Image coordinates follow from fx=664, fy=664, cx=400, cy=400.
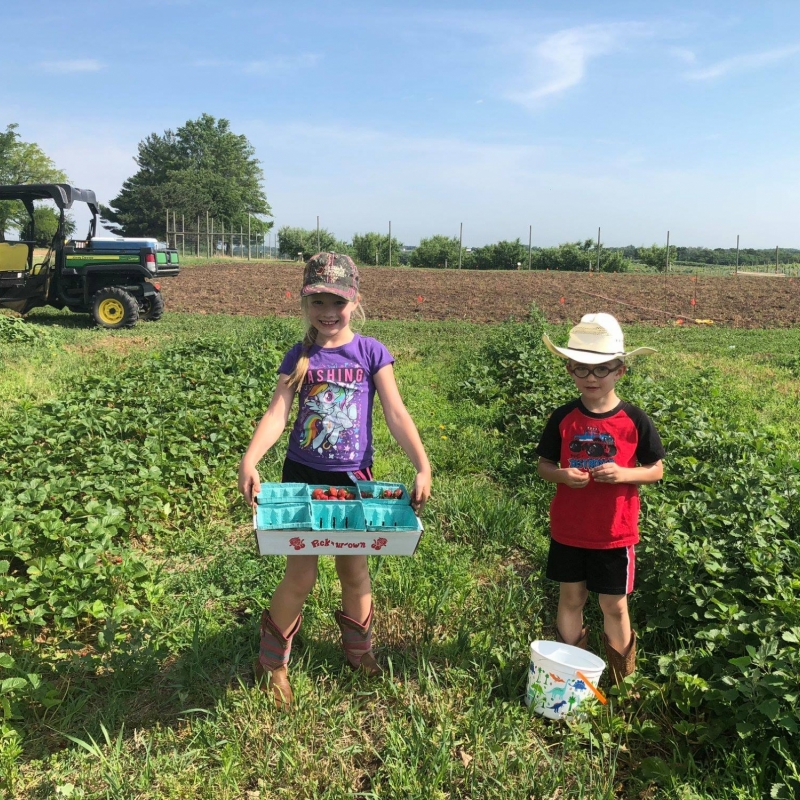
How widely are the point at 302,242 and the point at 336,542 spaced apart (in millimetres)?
54461

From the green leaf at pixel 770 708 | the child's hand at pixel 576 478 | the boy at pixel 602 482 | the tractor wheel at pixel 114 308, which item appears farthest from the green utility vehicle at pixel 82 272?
the green leaf at pixel 770 708

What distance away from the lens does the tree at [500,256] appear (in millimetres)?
43156

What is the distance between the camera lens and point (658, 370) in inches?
338

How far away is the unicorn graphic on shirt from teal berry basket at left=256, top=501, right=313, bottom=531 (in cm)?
27

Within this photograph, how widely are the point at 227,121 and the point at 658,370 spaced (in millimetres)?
80689

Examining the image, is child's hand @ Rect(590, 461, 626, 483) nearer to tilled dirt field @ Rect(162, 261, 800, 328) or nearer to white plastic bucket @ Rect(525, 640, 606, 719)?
white plastic bucket @ Rect(525, 640, 606, 719)

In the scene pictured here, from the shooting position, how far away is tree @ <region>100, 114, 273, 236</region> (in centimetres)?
6288

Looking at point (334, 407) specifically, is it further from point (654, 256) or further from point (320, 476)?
point (654, 256)

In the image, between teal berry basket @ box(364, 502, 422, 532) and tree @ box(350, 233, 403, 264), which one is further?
tree @ box(350, 233, 403, 264)

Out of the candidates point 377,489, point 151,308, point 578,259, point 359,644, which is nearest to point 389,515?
point 377,489

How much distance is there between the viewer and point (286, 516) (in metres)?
2.26

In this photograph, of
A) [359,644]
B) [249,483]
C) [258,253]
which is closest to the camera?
[249,483]

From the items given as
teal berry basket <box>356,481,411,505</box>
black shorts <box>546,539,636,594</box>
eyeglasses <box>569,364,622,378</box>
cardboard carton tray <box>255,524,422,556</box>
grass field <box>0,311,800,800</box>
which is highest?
eyeglasses <box>569,364,622,378</box>

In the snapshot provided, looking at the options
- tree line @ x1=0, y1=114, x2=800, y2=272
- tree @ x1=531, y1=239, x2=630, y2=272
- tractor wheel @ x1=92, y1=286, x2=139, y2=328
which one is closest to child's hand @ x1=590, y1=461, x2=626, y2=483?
tractor wheel @ x1=92, y1=286, x2=139, y2=328
